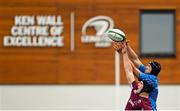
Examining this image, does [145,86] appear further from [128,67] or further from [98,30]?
[98,30]

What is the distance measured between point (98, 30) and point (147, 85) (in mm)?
8727

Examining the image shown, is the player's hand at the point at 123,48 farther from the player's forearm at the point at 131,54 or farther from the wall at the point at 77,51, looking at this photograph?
the wall at the point at 77,51

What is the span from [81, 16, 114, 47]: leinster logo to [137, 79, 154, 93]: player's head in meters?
8.53

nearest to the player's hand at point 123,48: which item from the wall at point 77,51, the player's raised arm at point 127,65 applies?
the player's raised arm at point 127,65

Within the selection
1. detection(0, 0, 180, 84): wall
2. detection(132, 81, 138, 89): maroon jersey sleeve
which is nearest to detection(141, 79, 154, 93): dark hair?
detection(132, 81, 138, 89): maroon jersey sleeve

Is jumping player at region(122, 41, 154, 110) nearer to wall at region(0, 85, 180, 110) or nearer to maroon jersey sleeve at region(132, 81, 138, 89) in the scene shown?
maroon jersey sleeve at region(132, 81, 138, 89)

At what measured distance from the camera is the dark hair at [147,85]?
10438 millimetres

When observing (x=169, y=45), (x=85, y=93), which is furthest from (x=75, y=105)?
(x=169, y=45)

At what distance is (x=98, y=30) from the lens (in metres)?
19.1

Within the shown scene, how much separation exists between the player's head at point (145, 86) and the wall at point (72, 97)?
8.27 metres

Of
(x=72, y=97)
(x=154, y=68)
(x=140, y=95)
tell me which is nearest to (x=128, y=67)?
(x=154, y=68)

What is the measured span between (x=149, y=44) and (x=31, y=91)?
371 cm

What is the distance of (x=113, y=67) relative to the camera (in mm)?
19125

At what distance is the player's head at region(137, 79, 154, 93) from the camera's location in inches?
411
